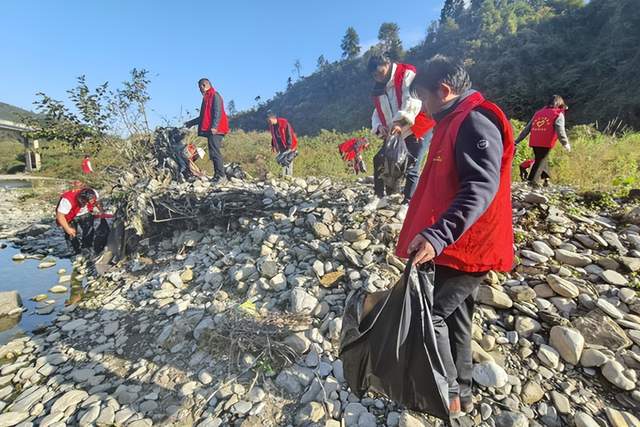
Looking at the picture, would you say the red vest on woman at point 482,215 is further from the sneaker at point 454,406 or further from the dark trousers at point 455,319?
the sneaker at point 454,406

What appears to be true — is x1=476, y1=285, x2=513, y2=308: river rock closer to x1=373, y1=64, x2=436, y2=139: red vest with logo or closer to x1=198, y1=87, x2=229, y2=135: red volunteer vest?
x1=373, y1=64, x2=436, y2=139: red vest with logo

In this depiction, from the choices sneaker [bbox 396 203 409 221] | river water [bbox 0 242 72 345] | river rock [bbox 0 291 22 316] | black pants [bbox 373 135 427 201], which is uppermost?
black pants [bbox 373 135 427 201]

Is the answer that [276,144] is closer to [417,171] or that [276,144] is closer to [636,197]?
[417,171]

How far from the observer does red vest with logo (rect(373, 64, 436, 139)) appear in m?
3.02

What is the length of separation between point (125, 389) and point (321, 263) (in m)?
1.80

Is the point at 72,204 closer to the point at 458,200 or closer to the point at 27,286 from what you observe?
the point at 27,286

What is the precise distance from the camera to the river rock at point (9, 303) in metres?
3.72

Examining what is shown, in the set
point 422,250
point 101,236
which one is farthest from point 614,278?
point 101,236

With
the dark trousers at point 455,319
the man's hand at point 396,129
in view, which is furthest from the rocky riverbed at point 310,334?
the man's hand at point 396,129

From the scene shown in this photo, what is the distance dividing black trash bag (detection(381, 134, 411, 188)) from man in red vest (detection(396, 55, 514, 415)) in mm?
1560

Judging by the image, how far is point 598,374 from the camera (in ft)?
6.41

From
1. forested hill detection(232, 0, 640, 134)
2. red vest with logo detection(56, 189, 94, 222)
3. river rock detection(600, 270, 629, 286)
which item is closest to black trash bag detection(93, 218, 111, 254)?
red vest with logo detection(56, 189, 94, 222)

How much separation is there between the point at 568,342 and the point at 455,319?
3.36ft

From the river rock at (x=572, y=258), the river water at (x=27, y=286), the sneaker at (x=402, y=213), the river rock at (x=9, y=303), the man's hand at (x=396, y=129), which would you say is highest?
the man's hand at (x=396, y=129)
